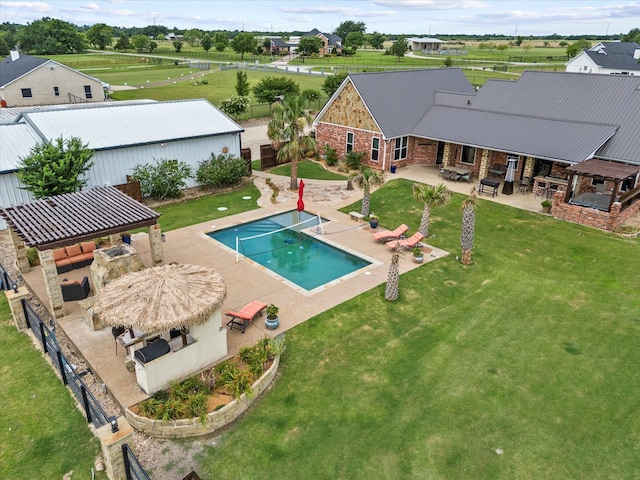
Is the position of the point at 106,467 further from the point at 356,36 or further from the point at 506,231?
the point at 356,36

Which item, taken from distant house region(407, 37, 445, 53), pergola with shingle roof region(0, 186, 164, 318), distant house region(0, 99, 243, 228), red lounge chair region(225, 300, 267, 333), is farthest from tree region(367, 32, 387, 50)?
red lounge chair region(225, 300, 267, 333)

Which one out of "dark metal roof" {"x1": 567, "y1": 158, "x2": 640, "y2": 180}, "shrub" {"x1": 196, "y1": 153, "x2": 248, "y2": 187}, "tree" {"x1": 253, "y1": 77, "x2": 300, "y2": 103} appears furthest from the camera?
"tree" {"x1": 253, "y1": 77, "x2": 300, "y2": 103}

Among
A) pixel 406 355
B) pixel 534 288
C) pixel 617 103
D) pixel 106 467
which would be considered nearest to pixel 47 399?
pixel 106 467

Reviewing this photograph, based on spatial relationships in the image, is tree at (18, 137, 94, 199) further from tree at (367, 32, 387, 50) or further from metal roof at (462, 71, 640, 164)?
tree at (367, 32, 387, 50)

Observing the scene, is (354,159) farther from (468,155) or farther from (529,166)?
(529,166)

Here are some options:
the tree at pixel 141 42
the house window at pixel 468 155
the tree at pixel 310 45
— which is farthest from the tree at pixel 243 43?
the house window at pixel 468 155

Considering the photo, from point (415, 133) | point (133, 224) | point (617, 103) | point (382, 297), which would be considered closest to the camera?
point (133, 224)

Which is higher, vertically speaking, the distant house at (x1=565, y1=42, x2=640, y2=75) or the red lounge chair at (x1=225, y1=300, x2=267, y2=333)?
the distant house at (x1=565, y1=42, x2=640, y2=75)
